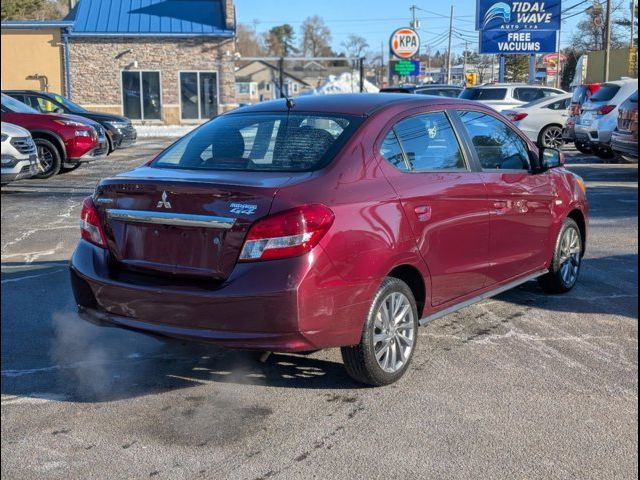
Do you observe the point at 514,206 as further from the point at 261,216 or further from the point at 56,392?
the point at 56,392

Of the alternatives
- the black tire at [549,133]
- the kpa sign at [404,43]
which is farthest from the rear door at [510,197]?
the kpa sign at [404,43]

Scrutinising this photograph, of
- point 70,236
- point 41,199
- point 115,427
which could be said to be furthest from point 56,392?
point 41,199

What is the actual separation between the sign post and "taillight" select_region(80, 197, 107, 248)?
54.7 ft

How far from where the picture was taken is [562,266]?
20.1ft

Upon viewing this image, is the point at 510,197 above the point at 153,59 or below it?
below

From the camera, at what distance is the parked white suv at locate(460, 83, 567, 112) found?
814 inches

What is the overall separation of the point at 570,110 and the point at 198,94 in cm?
2134

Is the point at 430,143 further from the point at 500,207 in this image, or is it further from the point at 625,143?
the point at 625,143

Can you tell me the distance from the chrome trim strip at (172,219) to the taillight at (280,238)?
0.15 metres

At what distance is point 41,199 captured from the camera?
1185 cm

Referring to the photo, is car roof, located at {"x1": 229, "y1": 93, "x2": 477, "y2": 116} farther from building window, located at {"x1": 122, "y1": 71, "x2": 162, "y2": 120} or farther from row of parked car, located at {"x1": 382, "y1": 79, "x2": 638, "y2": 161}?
building window, located at {"x1": 122, "y1": 71, "x2": 162, "y2": 120}

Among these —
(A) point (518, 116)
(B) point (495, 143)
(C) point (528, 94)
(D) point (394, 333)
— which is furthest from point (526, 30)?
(D) point (394, 333)

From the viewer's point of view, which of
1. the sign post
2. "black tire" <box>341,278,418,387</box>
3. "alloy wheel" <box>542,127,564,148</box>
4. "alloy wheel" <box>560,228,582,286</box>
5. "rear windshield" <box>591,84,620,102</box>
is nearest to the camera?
"black tire" <box>341,278,418,387</box>

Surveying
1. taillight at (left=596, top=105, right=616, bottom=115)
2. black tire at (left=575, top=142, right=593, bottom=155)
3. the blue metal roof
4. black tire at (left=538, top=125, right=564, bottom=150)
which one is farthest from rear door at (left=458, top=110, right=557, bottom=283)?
the blue metal roof
